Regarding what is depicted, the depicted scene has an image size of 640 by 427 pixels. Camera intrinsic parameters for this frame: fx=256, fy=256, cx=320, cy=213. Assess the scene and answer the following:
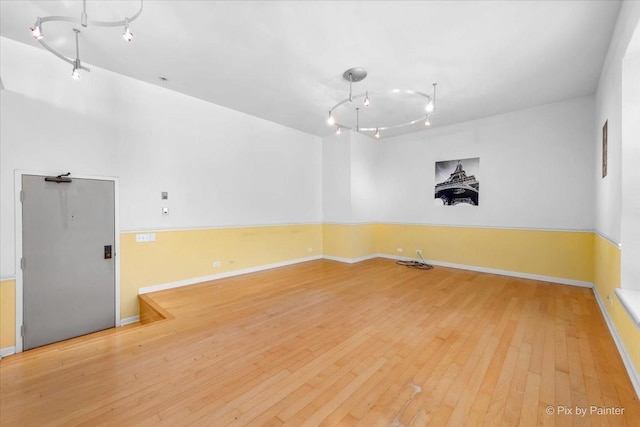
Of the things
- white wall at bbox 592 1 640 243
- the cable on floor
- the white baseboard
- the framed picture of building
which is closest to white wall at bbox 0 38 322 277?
the white baseboard

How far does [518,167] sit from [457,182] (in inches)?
46.3

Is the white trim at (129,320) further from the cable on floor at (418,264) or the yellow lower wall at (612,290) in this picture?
the yellow lower wall at (612,290)

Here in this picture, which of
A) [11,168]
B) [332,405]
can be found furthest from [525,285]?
[11,168]

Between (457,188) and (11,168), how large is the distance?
25.3 ft

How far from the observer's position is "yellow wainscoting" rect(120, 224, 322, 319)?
4.07 meters

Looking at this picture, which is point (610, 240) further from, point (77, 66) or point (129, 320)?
point (129, 320)

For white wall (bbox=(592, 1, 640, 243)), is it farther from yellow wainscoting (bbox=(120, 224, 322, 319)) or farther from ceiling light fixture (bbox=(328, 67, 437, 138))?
yellow wainscoting (bbox=(120, 224, 322, 319))

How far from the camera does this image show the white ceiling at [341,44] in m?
2.62

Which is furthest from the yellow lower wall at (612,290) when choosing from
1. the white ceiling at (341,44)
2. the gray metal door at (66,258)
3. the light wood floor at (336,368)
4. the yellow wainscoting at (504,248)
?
the gray metal door at (66,258)

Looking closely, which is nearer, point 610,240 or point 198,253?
point 610,240

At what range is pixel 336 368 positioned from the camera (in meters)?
2.30

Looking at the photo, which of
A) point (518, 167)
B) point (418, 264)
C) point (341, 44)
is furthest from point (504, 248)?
point (341, 44)

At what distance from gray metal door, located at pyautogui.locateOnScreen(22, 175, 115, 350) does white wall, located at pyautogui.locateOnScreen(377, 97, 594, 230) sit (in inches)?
255

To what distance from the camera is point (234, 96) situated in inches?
183
